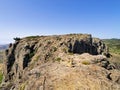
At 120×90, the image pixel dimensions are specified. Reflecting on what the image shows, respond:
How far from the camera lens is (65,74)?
27.5 meters

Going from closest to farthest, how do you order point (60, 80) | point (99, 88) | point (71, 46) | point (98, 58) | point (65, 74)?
point (99, 88) < point (60, 80) < point (65, 74) < point (98, 58) < point (71, 46)

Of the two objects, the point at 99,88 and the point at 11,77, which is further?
the point at 11,77

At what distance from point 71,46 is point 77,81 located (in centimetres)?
5048

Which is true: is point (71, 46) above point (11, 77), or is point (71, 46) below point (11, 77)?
above

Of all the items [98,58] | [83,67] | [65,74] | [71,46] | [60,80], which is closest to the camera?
[60,80]

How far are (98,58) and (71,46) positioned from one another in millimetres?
39418

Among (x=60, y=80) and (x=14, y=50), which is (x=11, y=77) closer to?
(x=14, y=50)

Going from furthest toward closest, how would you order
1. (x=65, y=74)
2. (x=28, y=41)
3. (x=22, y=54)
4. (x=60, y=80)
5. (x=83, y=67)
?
(x=28, y=41) → (x=22, y=54) → (x=83, y=67) → (x=65, y=74) → (x=60, y=80)

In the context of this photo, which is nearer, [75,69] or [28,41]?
[75,69]

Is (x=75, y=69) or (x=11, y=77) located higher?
(x=75, y=69)

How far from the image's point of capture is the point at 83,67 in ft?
98.5

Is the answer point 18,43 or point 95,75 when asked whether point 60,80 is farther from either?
point 18,43

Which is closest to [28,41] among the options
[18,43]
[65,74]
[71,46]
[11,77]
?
[18,43]

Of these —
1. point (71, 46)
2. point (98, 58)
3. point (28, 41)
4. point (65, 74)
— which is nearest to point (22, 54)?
point (28, 41)
